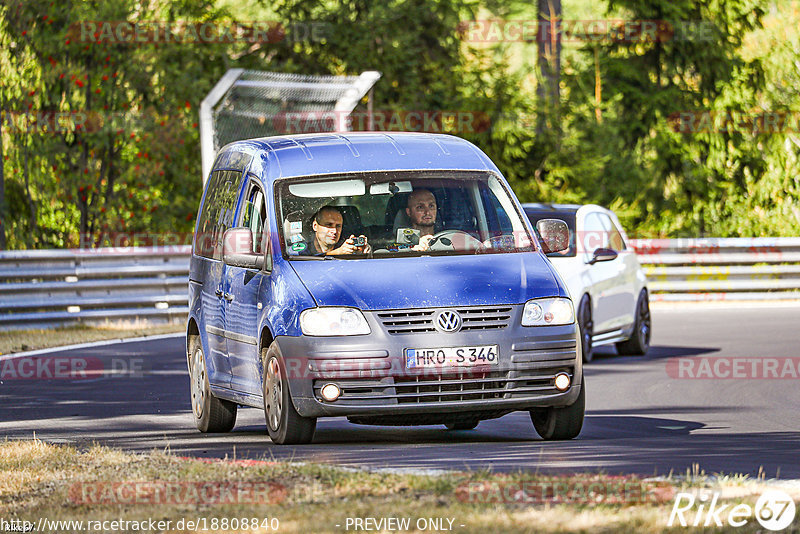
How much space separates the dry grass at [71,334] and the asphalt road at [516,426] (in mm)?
942

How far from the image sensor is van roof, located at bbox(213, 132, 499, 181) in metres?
11.3

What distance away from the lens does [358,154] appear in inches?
450

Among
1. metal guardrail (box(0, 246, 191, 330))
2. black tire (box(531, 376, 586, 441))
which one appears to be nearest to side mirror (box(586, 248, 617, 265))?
black tire (box(531, 376, 586, 441))

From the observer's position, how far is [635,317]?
62.1ft

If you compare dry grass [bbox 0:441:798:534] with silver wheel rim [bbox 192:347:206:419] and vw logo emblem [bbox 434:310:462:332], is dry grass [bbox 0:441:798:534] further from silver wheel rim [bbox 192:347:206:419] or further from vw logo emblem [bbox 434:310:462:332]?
silver wheel rim [bbox 192:347:206:419]

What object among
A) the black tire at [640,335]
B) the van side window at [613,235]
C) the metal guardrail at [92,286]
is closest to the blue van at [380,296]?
the black tire at [640,335]

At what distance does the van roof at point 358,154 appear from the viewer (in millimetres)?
11312

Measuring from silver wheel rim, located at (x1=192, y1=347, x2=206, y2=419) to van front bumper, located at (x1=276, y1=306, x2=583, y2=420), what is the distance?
2079 millimetres

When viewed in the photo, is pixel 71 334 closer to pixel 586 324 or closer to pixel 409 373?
pixel 586 324

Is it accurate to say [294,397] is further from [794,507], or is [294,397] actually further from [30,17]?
[30,17]

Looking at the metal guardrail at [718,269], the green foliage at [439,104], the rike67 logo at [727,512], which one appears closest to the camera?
the rike67 logo at [727,512]

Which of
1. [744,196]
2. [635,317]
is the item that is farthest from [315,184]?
[744,196]

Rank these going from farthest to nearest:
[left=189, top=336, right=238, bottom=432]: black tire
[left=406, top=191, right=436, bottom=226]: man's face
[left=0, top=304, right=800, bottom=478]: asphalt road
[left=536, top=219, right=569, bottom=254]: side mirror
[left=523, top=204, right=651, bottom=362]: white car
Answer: [left=523, top=204, right=651, bottom=362]: white car → [left=189, top=336, right=238, bottom=432]: black tire → [left=536, top=219, right=569, bottom=254]: side mirror → [left=406, top=191, right=436, bottom=226]: man's face → [left=0, top=304, right=800, bottom=478]: asphalt road

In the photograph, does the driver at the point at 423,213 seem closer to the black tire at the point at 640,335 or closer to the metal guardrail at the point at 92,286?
the black tire at the point at 640,335
